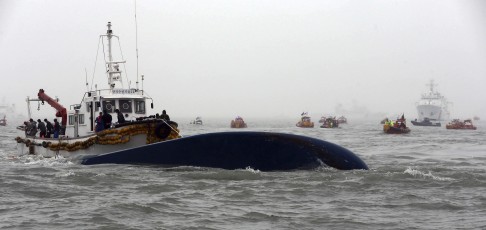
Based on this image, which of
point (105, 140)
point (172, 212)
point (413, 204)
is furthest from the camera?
point (105, 140)

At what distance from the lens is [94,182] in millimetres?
15852

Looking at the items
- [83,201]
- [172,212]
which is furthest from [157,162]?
[172,212]

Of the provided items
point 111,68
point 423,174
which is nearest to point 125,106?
point 111,68

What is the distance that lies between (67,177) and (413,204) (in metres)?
10.1

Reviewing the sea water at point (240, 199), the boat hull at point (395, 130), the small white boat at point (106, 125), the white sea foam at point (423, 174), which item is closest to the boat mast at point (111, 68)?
the small white boat at point (106, 125)

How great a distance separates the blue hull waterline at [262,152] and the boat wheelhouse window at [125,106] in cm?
585

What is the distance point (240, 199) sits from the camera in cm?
1305

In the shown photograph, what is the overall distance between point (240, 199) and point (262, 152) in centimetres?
475

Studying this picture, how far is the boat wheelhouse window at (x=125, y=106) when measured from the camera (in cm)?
2325

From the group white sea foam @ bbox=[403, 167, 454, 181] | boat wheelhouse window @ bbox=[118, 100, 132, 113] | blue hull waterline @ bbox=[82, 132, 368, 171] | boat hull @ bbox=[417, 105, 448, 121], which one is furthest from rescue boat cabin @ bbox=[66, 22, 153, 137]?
boat hull @ bbox=[417, 105, 448, 121]

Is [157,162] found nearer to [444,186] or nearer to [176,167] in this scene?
[176,167]

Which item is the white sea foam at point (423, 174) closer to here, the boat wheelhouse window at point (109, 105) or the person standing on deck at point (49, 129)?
the boat wheelhouse window at point (109, 105)

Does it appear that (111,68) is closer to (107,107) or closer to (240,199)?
(107,107)

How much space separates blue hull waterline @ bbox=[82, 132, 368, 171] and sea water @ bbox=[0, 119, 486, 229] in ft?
1.13
